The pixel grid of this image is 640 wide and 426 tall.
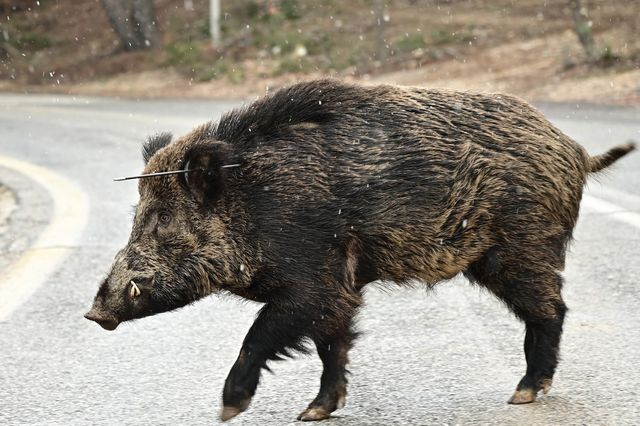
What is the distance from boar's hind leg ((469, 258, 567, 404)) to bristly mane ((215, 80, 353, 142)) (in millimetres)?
943

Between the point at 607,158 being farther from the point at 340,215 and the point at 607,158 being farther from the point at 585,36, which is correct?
the point at 585,36

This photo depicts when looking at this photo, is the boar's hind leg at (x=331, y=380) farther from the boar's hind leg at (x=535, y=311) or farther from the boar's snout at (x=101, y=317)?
the boar's snout at (x=101, y=317)

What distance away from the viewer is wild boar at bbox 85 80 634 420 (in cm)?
463

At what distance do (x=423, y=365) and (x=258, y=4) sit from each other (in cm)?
3064

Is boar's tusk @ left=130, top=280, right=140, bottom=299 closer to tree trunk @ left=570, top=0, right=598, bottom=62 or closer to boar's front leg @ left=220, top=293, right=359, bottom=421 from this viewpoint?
boar's front leg @ left=220, top=293, right=359, bottom=421

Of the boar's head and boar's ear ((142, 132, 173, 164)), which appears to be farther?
boar's ear ((142, 132, 173, 164))

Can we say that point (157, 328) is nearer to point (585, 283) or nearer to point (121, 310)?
point (121, 310)

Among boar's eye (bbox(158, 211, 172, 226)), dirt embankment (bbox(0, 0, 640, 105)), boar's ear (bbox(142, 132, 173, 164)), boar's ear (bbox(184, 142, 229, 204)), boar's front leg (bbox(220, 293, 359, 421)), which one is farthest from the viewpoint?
dirt embankment (bbox(0, 0, 640, 105))

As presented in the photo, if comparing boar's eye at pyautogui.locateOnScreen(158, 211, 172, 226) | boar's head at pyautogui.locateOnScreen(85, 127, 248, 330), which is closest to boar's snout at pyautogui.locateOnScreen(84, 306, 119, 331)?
boar's head at pyautogui.locateOnScreen(85, 127, 248, 330)

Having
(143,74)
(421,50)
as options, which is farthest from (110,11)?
(421,50)

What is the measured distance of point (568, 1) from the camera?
29.9 metres

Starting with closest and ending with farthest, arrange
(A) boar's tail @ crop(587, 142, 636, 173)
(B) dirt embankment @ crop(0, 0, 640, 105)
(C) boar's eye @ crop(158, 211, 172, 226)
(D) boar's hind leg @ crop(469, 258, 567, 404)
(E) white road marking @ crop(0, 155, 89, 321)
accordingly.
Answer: (C) boar's eye @ crop(158, 211, 172, 226)
(D) boar's hind leg @ crop(469, 258, 567, 404)
(A) boar's tail @ crop(587, 142, 636, 173)
(E) white road marking @ crop(0, 155, 89, 321)
(B) dirt embankment @ crop(0, 0, 640, 105)

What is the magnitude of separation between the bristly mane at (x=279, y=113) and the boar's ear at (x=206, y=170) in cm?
22

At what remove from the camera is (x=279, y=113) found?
4906 mm
